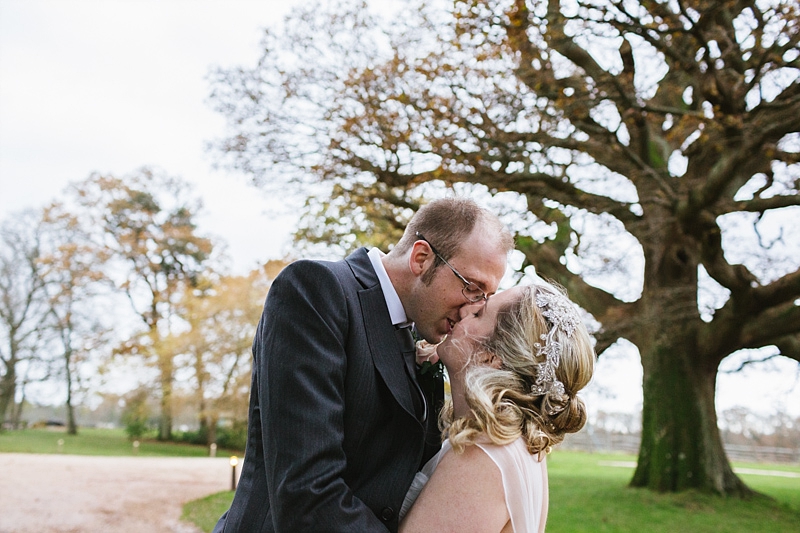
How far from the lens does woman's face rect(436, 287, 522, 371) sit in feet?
8.59

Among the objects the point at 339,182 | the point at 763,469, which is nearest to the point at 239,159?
the point at 339,182

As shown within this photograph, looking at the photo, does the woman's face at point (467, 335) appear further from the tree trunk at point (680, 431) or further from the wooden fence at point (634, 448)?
the wooden fence at point (634, 448)

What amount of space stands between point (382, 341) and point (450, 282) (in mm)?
376

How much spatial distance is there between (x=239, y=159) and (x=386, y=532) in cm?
1199

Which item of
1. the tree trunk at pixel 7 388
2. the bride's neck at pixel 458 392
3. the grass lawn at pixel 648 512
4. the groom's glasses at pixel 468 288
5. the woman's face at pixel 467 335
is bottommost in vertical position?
the grass lawn at pixel 648 512

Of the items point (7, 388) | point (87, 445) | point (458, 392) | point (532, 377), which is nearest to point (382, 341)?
point (458, 392)

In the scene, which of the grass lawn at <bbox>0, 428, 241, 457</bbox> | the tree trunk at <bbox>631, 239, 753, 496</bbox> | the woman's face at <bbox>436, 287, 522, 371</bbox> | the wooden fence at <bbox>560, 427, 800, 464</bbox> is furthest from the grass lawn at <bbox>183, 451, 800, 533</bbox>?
the wooden fence at <bbox>560, 427, 800, 464</bbox>

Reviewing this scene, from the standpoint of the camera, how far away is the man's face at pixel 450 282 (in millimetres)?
2525

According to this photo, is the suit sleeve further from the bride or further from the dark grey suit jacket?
the bride

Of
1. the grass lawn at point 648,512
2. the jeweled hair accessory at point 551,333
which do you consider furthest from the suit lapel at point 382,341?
the grass lawn at point 648,512

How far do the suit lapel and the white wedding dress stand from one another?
24cm

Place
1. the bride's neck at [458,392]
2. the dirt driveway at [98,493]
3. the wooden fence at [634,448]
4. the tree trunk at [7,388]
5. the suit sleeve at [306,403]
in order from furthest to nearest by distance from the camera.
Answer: the tree trunk at [7,388] → the wooden fence at [634,448] → the dirt driveway at [98,493] → the bride's neck at [458,392] → the suit sleeve at [306,403]

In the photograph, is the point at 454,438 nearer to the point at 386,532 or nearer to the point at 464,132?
the point at 386,532

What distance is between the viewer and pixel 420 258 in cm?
253
